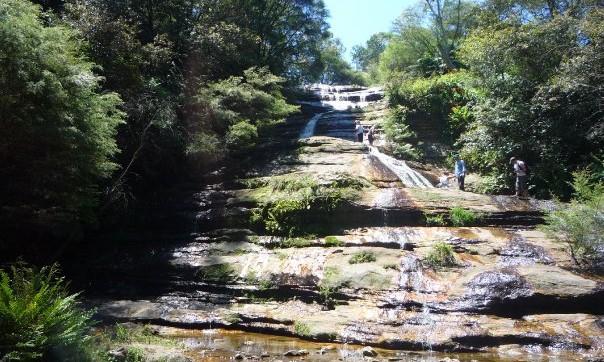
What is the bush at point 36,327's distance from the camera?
6617mm

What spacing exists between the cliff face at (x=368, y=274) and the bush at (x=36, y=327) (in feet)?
14.5

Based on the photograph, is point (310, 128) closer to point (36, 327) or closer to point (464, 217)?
point (464, 217)

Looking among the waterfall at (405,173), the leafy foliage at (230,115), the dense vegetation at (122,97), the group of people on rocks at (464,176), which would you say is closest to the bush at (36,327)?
the dense vegetation at (122,97)

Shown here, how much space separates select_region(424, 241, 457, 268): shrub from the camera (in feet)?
40.5

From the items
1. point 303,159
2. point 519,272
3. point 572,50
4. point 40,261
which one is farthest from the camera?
point 303,159

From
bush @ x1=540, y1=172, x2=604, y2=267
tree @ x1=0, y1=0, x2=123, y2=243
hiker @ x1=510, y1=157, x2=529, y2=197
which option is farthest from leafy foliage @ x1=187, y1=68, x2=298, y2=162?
bush @ x1=540, y1=172, x2=604, y2=267

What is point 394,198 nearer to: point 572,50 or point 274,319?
point 274,319

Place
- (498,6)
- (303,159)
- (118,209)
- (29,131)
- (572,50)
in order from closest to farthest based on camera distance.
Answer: (29,131), (118,209), (572,50), (303,159), (498,6)

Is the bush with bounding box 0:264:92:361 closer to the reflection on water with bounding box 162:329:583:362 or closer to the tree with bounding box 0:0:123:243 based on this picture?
the reflection on water with bounding box 162:329:583:362

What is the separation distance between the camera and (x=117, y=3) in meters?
20.9

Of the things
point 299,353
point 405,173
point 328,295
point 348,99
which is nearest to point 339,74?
point 348,99

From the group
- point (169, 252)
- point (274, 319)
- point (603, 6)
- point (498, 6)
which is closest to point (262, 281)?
point (274, 319)

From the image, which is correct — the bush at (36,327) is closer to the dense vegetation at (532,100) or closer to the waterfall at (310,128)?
the dense vegetation at (532,100)

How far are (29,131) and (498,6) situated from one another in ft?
76.7
